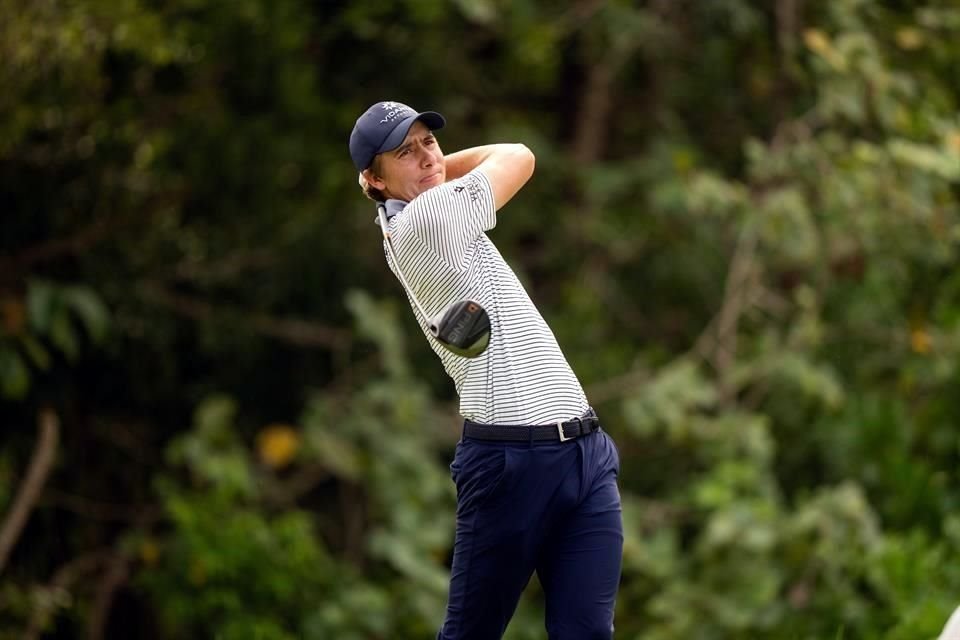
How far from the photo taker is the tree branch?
7391mm

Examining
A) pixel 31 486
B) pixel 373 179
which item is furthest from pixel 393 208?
pixel 31 486

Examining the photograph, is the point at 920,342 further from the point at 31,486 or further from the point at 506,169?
the point at 506,169

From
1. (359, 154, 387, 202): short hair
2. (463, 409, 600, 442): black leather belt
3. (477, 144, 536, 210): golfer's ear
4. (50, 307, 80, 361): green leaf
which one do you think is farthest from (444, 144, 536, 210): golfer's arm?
(50, 307, 80, 361): green leaf

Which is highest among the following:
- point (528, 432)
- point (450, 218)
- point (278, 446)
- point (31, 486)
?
point (450, 218)

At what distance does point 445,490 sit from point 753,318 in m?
2.08

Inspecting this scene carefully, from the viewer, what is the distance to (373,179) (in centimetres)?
347

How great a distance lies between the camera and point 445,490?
775 centimetres

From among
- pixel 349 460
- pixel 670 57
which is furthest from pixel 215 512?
pixel 670 57

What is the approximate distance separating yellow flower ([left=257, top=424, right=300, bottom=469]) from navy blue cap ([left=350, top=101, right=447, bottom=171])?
15.7 ft

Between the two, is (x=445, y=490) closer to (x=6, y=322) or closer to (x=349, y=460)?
(x=349, y=460)

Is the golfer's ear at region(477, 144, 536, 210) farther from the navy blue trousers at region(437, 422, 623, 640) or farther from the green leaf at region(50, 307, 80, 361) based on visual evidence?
the green leaf at region(50, 307, 80, 361)

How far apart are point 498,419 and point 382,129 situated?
0.71 metres

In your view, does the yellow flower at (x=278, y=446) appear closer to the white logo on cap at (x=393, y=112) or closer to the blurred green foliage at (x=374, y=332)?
the blurred green foliage at (x=374, y=332)

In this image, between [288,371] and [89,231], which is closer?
[89,231]
